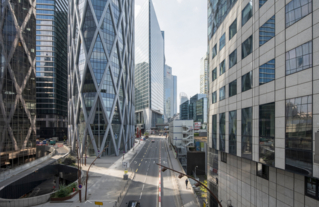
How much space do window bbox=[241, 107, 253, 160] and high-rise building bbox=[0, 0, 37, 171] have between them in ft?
133

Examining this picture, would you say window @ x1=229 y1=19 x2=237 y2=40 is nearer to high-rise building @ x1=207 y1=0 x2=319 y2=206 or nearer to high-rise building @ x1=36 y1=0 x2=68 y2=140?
high-rise building @ x1=207 y1=0 x2=319 y2=206

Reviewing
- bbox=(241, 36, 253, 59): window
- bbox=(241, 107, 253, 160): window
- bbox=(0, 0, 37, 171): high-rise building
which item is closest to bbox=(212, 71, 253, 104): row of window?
bbox=(241, 36, 253, 59): window

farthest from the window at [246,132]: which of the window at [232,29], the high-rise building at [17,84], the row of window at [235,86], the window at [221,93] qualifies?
the high-rise building at [17,84]

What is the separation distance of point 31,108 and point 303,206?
50.6m

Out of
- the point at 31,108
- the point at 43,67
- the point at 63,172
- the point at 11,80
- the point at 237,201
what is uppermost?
the point at 43,67

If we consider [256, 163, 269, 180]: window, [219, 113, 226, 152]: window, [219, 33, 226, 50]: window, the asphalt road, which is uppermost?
[219, 33, 226, 50]: window

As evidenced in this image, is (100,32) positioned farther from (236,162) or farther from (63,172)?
(236,162)

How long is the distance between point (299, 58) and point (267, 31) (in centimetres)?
440

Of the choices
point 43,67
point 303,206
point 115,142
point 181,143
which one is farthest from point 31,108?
point 43,67

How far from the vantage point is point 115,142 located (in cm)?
5753

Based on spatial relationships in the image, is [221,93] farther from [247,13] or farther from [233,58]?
[247,13]

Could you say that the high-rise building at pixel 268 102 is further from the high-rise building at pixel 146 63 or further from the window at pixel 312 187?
the high-rise building at pixel 146 63

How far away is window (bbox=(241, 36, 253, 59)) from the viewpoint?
654 inches

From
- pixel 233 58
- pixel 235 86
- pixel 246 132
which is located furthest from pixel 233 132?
pixel 233 58
